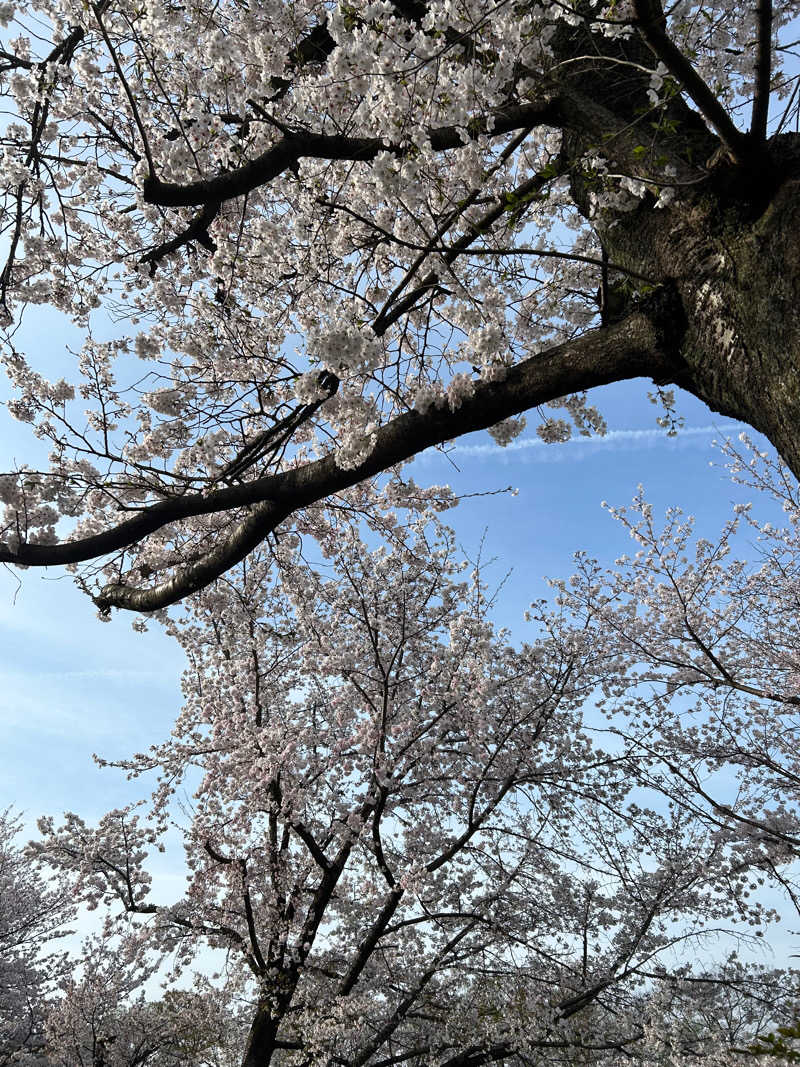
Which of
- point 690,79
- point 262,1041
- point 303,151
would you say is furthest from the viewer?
point 262,1041

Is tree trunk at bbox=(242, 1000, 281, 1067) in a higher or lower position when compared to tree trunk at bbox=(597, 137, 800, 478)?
lower

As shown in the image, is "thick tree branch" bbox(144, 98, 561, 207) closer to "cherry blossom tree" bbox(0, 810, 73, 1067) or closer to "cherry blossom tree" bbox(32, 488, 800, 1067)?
"cherry blossom tree" bbox(32, 488, 800, 1067)

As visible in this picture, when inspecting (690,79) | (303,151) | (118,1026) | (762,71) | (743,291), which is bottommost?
(118,1026)

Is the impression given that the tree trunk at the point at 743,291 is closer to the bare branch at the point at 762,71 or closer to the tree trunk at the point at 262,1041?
the bare branch at the point at 762,71

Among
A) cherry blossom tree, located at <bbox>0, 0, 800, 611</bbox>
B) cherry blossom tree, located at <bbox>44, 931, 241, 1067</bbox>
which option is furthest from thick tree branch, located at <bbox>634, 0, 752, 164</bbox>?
cherry blossom tree, located at <bbox>44, 931, 241, 1067</bbox>

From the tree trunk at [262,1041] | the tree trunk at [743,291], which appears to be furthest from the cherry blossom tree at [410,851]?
the tree trunk at [743,291]

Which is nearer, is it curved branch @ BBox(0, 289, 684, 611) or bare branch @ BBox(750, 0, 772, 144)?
bare branch @ BBox(750, 0, 772, 144)

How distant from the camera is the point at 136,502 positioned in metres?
4.74

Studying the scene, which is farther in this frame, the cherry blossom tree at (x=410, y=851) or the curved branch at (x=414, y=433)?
the cherry blossom tree at (x=410, y=851)

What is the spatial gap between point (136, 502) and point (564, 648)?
5.45 metres

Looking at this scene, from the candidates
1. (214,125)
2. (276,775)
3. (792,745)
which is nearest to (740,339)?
(214,125)

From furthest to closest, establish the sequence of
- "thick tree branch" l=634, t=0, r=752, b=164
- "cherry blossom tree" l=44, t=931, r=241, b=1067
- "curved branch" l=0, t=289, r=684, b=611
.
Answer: "cherry blossom tree" l=44, t=931, r=241, b=1067
"curved branch" l=0, t=289, r=684, b=611
"thick tree branch" l=634, t=0, r=752, b=164

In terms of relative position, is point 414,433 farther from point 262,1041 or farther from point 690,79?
point 262,1041

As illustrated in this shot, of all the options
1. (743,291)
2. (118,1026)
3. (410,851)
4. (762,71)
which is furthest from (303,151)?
(118,1026)
